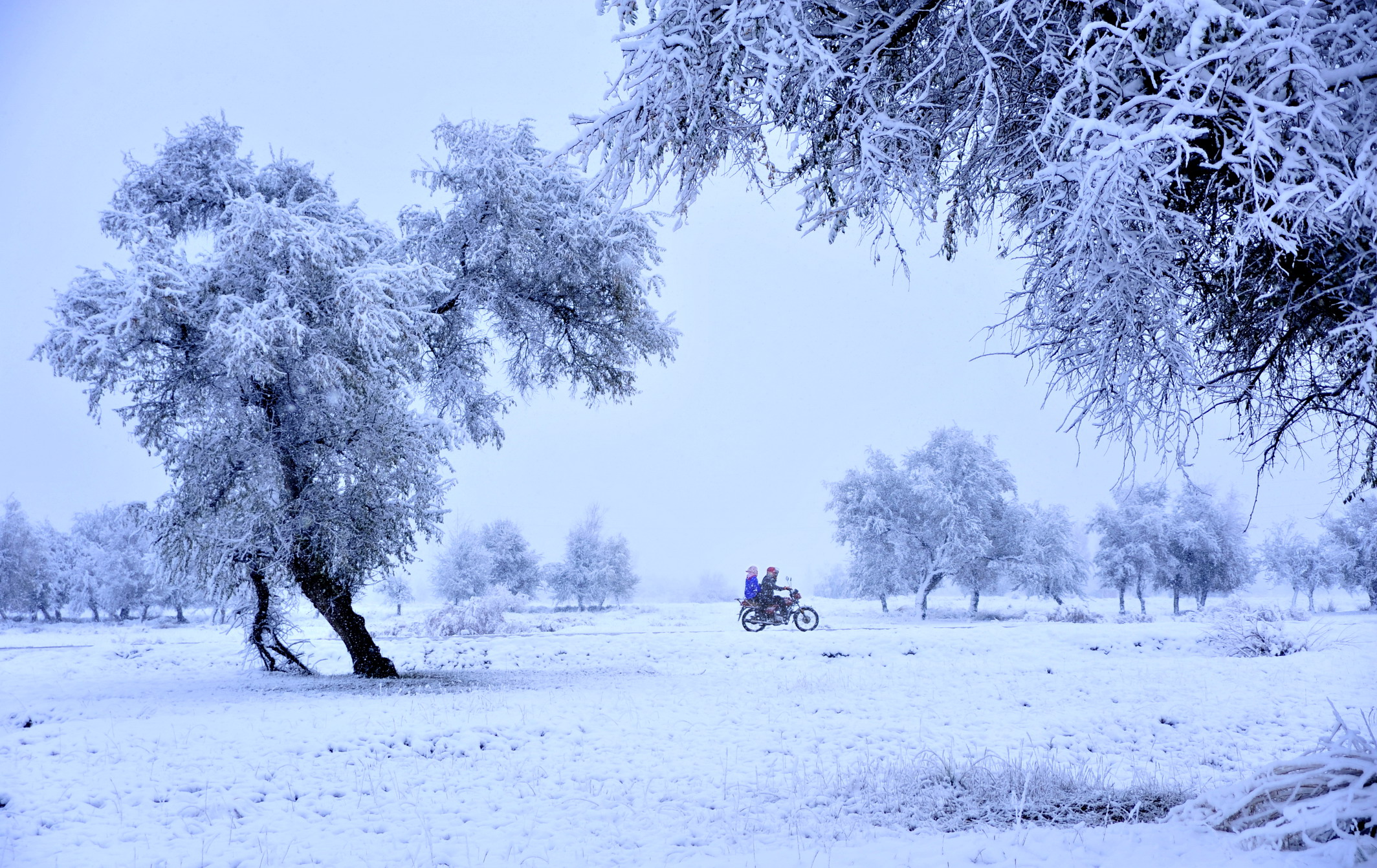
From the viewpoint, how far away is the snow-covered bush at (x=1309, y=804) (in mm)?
3301

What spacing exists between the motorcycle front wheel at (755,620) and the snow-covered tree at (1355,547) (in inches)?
1198

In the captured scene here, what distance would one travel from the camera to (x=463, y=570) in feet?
157

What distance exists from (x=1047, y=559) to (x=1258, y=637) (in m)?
19.5

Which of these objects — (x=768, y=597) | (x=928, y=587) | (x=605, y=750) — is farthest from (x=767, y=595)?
(x=605, y=750)

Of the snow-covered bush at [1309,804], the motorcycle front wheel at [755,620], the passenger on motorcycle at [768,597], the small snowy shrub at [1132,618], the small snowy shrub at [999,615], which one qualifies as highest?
the snow-covered bush at [1309,804]

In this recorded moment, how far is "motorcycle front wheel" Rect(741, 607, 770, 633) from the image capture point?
23.2m

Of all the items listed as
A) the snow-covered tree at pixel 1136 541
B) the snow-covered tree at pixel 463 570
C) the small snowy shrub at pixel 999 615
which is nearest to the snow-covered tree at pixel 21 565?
the snow-covered tree at pixel 463 570

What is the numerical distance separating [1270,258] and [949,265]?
203 cm

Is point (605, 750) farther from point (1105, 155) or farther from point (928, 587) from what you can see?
point (928, 587)

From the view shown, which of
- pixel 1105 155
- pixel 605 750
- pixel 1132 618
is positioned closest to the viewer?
pixel 1105 155

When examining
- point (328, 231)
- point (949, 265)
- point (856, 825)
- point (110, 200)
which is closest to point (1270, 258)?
point (949, 265)

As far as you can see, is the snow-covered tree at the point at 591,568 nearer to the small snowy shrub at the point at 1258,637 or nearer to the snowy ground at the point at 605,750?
the snowy ground at the point at 605,750

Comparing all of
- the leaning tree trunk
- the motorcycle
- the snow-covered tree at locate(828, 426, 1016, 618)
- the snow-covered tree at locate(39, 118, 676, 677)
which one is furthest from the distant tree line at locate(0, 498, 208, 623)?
the snow-covered tree at locate(828, 426, 1016, 618)

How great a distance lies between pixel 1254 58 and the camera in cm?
317
